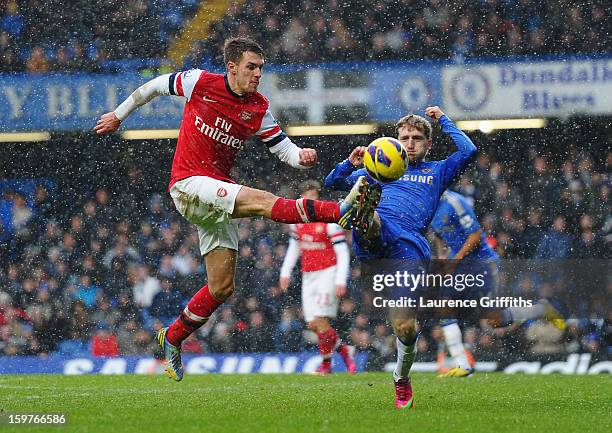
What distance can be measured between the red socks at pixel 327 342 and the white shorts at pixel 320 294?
0.69 ft

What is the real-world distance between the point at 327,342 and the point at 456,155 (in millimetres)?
4659

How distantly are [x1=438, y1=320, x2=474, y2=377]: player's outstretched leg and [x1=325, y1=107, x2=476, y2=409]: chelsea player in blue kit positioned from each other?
12.0ft

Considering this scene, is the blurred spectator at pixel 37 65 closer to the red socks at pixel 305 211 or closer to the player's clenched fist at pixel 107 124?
the player's clenched fist at pixel 107 124

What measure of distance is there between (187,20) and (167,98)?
146 centimetres

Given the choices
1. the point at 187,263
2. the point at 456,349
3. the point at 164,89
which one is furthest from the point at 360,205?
the point at 187,263

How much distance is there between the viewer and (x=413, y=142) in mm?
7496

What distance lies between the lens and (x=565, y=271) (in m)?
13.6

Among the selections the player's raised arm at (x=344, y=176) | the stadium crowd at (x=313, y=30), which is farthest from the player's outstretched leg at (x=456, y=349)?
the stadium crowd at (x=313, y=30)

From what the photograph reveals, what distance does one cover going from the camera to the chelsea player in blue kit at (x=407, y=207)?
6949 mm

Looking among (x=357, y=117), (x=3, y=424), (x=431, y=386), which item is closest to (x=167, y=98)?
(x=357, y=117)

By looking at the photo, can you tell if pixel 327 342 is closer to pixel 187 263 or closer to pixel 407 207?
pixel 187 263

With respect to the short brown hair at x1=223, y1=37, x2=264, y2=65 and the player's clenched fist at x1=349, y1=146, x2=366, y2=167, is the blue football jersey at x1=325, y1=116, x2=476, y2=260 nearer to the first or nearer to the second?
the player's clenched fist at x1=349, y1=146, x2=366, y2=167

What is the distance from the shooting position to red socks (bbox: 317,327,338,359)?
11648mm

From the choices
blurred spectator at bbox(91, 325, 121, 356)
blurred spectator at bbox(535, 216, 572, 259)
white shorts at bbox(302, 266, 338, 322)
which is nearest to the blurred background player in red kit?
white shorts at bbox(302, 266, 338, 322)
